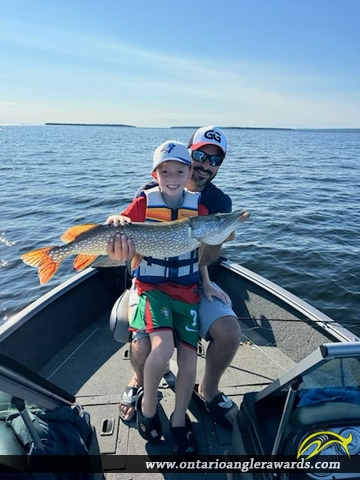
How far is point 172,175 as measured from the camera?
2.75 metres

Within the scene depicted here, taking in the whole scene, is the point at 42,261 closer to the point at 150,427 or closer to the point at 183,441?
the point at 150,427

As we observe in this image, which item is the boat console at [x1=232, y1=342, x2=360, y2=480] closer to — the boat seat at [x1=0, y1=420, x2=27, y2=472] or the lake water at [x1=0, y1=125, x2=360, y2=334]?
the boat seat at [x1=0, y1=420, x2=27, y2=472]

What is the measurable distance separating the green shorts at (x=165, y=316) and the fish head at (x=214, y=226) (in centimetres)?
54

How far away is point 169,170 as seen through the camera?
2.74m

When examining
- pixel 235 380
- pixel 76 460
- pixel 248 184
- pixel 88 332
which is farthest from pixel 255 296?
pixel 248 184

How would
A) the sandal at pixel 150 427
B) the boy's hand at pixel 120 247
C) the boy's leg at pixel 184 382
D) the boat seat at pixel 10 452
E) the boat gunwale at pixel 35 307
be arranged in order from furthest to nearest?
the boat gunwale at pixel 35 307 < the boy's hand at pixel 120 247 < the sandal at pixel 150 427 < the boy's leg at pixel 184 382 < the boat seat at pixel 10 452

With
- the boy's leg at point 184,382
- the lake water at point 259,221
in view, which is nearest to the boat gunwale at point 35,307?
the boy's leg at point 184,382

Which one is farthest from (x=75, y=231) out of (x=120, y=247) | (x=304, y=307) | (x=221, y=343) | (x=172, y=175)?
(x=304, y=307)

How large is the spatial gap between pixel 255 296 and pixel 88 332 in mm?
2012

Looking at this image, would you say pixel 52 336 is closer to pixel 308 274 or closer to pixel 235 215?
pixel 235 215

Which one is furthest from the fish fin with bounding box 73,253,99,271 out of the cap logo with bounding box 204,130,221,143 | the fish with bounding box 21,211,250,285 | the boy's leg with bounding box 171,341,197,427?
the cap logo with bounding box 204,130,221,143

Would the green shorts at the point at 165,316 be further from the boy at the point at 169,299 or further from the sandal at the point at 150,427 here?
the sandal at the point at 150,427

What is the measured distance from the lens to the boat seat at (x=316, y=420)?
1.55 metres

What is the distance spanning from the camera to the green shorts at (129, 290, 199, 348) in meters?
2.50
